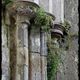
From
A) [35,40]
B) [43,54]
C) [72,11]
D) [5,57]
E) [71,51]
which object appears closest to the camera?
[5,57]

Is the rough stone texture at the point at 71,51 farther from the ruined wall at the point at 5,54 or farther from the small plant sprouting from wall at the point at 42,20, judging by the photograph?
the ruined wall at the point at 5,54

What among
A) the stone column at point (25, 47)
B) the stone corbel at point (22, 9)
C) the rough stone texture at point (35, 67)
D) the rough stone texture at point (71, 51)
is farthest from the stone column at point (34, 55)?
the rough stone texture at point (71, 51)

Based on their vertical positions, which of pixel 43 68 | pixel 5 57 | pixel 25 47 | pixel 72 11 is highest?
pixel 72 11

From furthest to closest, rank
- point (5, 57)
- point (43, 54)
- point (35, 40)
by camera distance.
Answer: point (43, 54), point (35, 40), point (5, 57)

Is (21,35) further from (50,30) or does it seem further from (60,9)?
(60,9)

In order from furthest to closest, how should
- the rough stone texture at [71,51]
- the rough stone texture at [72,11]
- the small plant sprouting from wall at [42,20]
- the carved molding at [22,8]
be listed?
1. the rough stone texture at [72,11]
2. the rough stone texture at [71,51]
3. the small plant sprouting from wall at [42,20]
4. the carved molding at [22,8]

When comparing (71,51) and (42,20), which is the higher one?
(42,20)

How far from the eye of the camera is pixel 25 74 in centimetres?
510

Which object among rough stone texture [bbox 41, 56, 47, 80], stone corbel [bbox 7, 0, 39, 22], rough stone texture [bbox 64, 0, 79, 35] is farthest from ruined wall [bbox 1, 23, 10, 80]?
rough stone texture [bbox 64, 0, 79, 35]

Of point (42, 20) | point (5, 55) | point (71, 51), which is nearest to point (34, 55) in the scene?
point (42, 20)

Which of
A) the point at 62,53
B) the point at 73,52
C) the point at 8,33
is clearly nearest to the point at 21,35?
the point at 8,33

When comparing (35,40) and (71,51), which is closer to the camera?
(35,40)

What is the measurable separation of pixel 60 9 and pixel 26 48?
1403 mm

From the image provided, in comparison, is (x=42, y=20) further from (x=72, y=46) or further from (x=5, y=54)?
(x=72, y=46)
